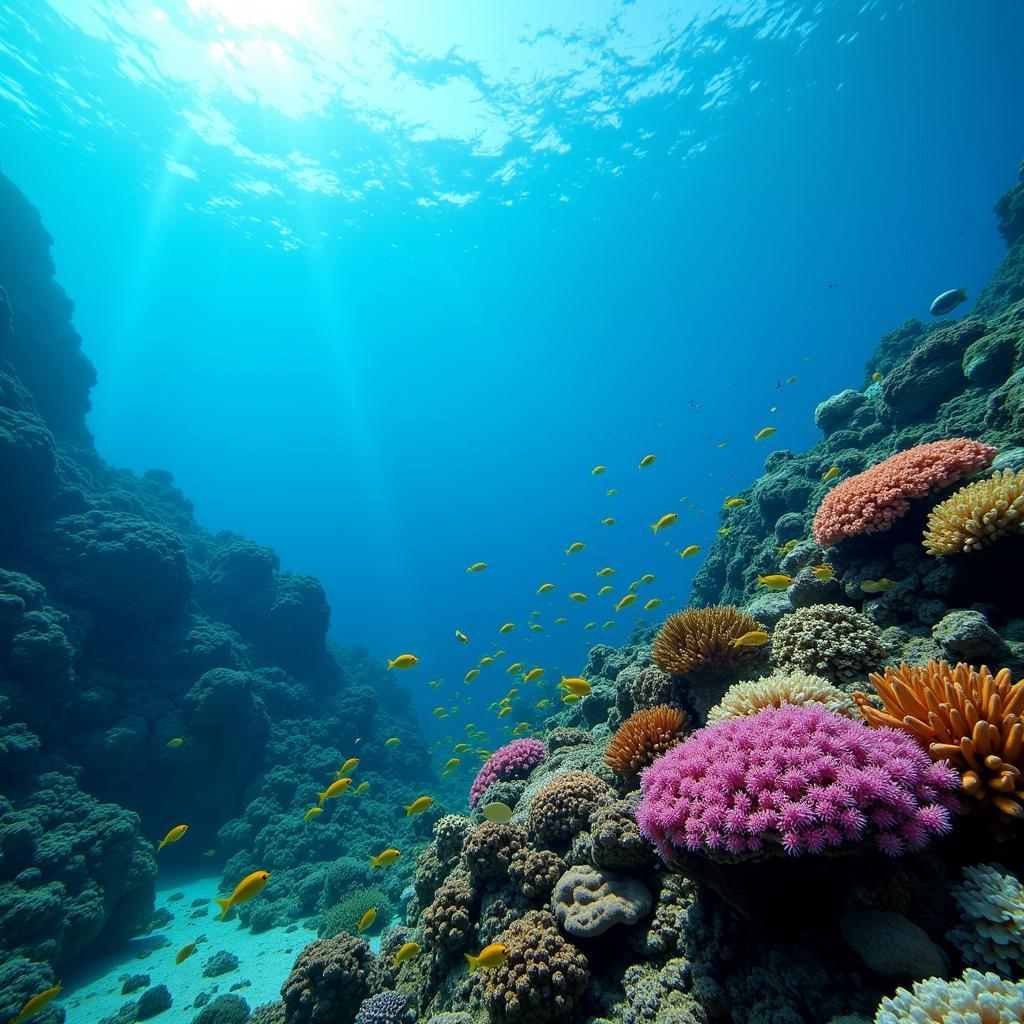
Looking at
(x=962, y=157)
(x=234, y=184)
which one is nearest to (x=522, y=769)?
(x=234, y=184)

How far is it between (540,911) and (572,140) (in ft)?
161

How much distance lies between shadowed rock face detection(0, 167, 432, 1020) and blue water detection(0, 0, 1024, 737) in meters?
14.1

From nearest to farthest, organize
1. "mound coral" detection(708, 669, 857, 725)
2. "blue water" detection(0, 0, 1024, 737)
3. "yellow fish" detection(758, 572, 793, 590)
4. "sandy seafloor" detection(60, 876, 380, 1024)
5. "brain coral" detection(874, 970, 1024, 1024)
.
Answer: "brain coral" detection(874, 970, 1024, 1024) < "mound coral" detection(708, 669, 857, 725) < "yellow fish" detection(758, 572, 793, 590) < "sandy seafloor" detection(60, 876, 380, 1024) < "blue water" detection(0, 0, 1024, 737)

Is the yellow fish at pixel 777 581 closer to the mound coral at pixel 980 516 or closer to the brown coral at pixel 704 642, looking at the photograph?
the brown coral at pixel 704 642

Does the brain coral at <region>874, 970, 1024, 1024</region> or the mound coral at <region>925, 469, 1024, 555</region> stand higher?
the mound coral at <region>925, 469, 1024, 555</region>

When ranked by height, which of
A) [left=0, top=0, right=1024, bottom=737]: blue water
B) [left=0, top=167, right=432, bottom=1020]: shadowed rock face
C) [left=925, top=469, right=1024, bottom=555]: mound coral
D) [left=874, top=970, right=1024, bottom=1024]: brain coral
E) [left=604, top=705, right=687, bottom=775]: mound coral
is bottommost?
[left=874, top=970, right=1024, bottom=1024]: brain coral

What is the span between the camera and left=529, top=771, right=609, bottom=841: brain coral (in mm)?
4832

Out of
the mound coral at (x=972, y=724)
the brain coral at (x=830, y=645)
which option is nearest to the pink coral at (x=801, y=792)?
the mound coral at (x=972, y=724)

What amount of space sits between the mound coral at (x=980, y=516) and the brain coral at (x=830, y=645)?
122 centimetres

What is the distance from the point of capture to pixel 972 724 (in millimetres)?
2758

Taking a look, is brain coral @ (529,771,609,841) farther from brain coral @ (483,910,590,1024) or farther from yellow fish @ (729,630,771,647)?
yellow fish @ (729,630,771,647)

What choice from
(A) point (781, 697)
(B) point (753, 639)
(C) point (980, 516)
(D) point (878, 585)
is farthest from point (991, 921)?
(D) point (878, 585)

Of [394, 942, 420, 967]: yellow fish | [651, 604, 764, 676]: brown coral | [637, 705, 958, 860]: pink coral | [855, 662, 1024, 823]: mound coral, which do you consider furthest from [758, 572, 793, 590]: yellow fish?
[394, 942, 420, 967]: yellow fish

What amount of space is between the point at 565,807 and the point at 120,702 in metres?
19.3
